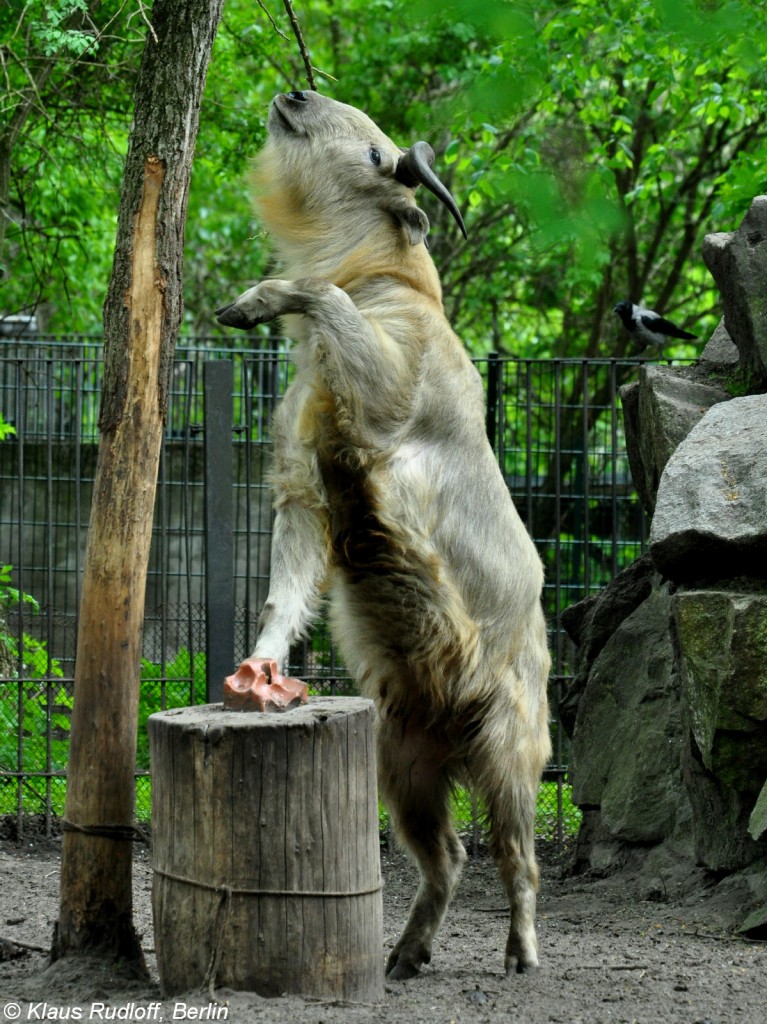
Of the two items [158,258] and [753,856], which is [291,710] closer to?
[158,258]

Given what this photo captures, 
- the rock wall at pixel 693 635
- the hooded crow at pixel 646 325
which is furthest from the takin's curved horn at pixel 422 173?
the hooded crow at pixel 646 325

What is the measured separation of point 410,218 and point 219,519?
2723mm

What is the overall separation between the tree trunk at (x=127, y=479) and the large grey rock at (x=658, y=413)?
2.40 m

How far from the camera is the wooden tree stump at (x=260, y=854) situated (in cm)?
323

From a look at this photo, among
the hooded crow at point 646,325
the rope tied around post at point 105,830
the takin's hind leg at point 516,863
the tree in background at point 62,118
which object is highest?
the tree in background at point 62,118

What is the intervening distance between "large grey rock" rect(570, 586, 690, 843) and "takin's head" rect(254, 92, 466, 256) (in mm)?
2205

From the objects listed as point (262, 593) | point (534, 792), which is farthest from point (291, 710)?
point (262, 593)

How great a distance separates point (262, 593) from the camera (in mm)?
8086

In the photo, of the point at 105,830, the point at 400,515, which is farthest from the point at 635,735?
the point at 105,830

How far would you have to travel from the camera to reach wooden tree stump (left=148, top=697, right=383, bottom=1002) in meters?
3.23

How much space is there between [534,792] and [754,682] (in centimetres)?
94

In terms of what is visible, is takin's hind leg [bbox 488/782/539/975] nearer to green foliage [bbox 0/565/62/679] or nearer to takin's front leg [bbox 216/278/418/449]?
takin's front leg [bbox 216/278/418/449]

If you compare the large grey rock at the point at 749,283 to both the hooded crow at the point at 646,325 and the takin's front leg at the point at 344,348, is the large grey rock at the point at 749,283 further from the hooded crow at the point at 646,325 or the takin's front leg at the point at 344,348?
the hooded crow at the point at 646,325

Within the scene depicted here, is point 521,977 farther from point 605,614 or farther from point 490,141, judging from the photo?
point 490,141
